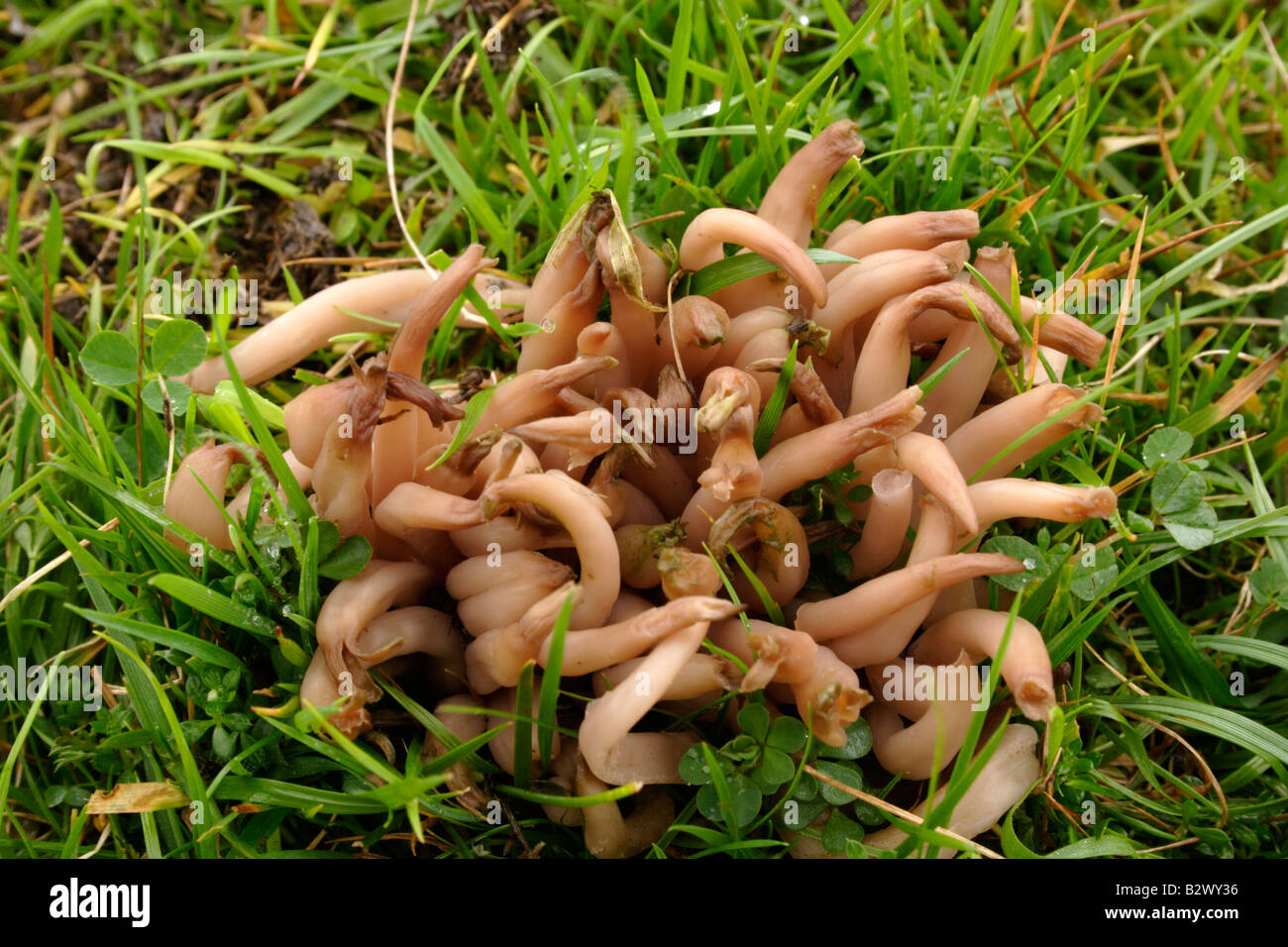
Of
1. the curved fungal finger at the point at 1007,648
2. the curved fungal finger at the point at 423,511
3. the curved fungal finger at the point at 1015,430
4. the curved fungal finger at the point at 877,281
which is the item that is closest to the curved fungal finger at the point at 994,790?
the curved fungal finger at the point at 1007,648

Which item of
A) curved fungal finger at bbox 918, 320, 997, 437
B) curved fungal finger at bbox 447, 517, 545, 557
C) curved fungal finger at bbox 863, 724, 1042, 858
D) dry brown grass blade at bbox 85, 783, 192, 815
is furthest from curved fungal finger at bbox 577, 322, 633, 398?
dry brown grass blade at bbox 85, 783, 192, 815

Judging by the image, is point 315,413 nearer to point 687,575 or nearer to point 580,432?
point 580,432

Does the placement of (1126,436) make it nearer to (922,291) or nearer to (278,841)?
(922,291)

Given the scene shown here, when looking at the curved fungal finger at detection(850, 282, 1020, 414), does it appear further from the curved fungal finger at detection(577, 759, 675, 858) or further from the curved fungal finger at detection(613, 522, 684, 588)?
the curved fungal finger at detection(577, 759, 675, 858)

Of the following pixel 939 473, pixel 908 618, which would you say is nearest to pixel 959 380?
pixel 939 473
